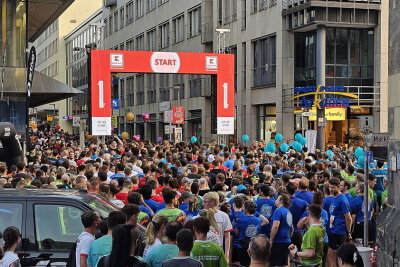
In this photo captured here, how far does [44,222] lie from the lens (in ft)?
27.1

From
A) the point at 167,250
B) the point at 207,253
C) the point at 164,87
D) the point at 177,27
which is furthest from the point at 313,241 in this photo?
the point at 164,87

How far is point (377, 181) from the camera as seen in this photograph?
14.7 meters

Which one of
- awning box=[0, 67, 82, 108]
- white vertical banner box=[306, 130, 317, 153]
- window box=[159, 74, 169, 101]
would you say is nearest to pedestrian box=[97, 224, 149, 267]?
white vertical banner box=[306, 130, 317, 153]

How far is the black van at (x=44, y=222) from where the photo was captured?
319 inches

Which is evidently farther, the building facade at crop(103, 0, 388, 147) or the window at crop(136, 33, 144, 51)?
the window at crop(136, 33, 144, 51)

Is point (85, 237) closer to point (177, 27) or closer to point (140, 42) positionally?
point (177, 27)

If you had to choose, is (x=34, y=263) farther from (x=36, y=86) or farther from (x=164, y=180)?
(x=36, y=86)

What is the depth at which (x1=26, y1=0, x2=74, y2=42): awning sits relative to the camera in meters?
35.4

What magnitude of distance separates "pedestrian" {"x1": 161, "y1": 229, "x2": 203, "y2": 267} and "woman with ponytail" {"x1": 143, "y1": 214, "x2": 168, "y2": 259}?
0.97 metres

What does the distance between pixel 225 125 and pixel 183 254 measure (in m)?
21.6

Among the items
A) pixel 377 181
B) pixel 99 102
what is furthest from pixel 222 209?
pixel 99 102

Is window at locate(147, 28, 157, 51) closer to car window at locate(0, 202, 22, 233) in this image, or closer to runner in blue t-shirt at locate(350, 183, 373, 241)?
runner in blue t-shirt at locate(350, 183, 373, 241)

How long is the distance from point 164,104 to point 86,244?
47.2m

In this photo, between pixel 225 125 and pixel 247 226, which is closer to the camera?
pixel 247 226
